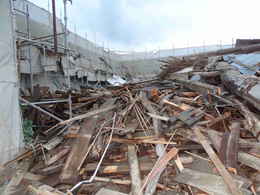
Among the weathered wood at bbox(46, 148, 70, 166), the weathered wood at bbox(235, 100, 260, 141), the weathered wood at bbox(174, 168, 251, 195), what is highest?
the weathered wood at bbox(235, 100, 260, 141)


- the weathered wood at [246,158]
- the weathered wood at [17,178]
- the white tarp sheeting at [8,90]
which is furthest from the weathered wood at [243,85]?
the white tarp sheeting at [8,90]

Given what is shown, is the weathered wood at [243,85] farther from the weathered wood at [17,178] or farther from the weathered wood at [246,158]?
the weathered wood at [17,178]

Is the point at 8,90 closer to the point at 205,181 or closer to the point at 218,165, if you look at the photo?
the point at 205,181

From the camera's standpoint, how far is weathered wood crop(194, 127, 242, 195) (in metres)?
1.86

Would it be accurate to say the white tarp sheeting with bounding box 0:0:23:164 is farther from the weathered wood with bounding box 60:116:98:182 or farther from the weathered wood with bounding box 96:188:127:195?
the weathered wood with bounding box 96:188:127:195

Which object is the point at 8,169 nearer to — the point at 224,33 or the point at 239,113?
the point at 239,113

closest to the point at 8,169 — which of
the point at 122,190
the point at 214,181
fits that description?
the point at 122,190

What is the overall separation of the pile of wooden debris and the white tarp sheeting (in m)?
0.30

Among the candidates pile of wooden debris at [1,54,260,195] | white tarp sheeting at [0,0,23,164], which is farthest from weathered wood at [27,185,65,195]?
white tarp sheeting at [0,0,23,164]

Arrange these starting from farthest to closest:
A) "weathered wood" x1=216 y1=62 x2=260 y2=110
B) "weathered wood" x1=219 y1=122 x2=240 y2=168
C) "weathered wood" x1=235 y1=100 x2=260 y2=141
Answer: "weathered wood" x1=216 y1=62 x2=260 y2=110 → "weathered wood" x1=235 y1=100 x2=260 y2=141 → "weathered wood" x1=219 y1=122 x2=240 y2=168

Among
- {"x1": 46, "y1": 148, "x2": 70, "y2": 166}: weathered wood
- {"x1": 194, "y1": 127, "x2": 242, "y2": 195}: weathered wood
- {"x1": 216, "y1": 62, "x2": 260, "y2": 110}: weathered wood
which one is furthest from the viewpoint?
{"x1": 216, "y1": 62, "x2": 260, "y2": 110}: weathered wood

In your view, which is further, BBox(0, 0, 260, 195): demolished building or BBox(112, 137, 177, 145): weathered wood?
BBox(112, 137, 177, 145): weathered wood

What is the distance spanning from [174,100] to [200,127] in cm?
131

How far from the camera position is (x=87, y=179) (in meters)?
2.53
